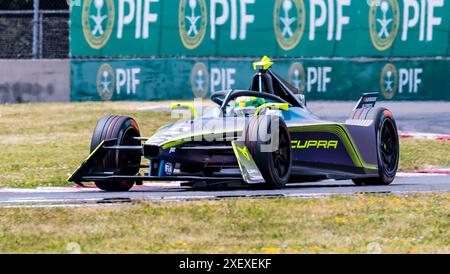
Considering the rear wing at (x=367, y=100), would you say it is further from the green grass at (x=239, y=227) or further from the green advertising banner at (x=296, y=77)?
the green advertising banner at (x=296, y=77)

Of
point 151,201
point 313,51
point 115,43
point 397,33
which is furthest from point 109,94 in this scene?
point 151,201

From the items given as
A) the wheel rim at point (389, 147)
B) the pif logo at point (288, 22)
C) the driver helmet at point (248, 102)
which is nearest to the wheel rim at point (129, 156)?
the driver helmet at point (248, 102)

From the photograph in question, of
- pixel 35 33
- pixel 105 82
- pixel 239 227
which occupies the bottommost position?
pixel 239 227

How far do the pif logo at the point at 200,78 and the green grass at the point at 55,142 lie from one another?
126 cm

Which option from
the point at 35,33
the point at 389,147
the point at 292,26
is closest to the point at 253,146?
the point at 389,147

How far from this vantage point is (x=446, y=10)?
25.0 m

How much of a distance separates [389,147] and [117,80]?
39.5 ft

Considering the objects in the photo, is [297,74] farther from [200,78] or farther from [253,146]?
[253,146]

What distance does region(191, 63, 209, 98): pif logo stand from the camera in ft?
82.3

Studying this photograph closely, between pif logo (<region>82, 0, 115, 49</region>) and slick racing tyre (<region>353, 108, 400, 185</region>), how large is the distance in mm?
12023

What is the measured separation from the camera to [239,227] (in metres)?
9.73

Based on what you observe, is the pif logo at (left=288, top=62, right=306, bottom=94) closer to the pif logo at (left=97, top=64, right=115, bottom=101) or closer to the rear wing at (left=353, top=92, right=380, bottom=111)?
the pif logo at (left=97, top=64, right=115, bottom=101)

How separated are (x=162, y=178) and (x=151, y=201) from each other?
0.90m
